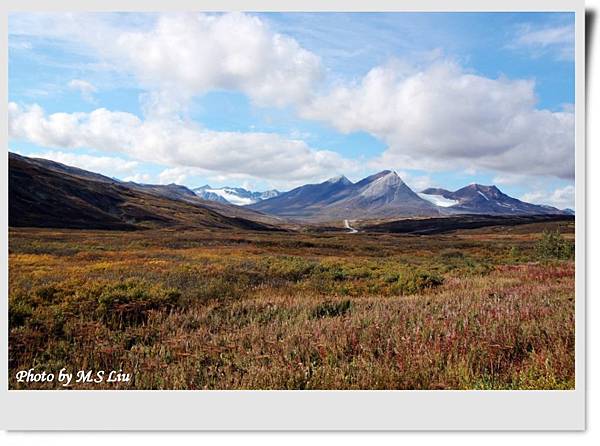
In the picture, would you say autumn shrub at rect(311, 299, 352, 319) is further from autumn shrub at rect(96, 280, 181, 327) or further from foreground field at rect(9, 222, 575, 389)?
autumn shrub at rect(96, 280, 181, 327)

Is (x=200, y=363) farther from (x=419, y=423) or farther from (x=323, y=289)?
(x=323, y=289)

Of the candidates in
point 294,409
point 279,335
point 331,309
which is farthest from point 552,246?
point 294,409

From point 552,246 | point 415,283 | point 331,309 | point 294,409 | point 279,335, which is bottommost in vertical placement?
point 294,409

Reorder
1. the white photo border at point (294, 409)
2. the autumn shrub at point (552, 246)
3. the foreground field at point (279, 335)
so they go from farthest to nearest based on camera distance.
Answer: the autumn shrub at point (552, 246), the white photo border at point (294, 409), the foreground field at point (279, 335)

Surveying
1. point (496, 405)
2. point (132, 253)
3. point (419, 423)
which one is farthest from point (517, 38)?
point (132, 253)

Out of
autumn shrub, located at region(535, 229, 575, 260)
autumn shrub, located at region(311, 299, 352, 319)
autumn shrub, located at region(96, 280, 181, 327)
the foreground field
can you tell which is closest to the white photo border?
the foreground field

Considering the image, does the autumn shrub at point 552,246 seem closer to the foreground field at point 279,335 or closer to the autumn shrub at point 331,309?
the foreground field at point 279,335

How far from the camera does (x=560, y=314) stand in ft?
19.9

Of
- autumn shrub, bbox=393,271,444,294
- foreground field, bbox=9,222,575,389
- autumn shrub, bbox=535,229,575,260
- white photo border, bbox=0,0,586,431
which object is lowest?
white photo border, bbox=0,0,586,431

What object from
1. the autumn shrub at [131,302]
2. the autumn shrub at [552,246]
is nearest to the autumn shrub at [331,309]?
the autumn shrub at [131,302]

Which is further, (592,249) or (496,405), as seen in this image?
(592,249)

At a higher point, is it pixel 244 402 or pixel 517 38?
pixel 517 38

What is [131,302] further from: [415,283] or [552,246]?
[552,246]

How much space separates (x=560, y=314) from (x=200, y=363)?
5.28 metres
